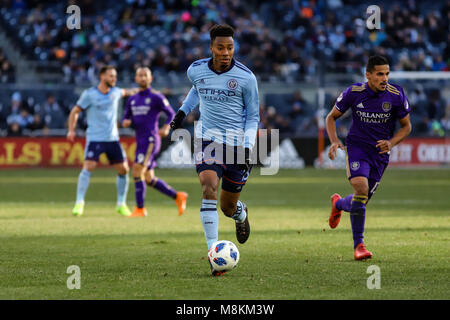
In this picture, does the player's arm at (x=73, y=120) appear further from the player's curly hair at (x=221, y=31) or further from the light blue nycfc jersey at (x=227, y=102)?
the player's curly hair at (x=221, y=31)

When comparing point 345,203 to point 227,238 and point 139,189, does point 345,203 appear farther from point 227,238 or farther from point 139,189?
point 139,189

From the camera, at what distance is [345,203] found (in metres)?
9.94

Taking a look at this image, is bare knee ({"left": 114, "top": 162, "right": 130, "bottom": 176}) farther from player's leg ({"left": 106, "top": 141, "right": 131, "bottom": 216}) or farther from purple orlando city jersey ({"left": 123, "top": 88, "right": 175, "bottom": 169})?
purple orlando city jersey ({"left": 123, "top": 88, "right": 175, "bottom": 169})

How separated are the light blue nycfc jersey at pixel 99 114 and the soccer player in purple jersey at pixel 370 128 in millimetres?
6146

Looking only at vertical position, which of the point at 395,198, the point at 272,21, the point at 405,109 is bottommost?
the point at 395,198

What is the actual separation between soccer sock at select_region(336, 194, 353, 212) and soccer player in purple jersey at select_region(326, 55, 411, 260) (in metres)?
0.66

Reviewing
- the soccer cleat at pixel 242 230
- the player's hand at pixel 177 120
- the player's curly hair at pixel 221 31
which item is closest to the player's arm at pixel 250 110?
the player's curly hair at pixel 221 31

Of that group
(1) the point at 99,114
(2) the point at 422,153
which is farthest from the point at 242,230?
(2) the point at 422,153

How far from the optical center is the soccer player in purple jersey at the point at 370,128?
892cm
